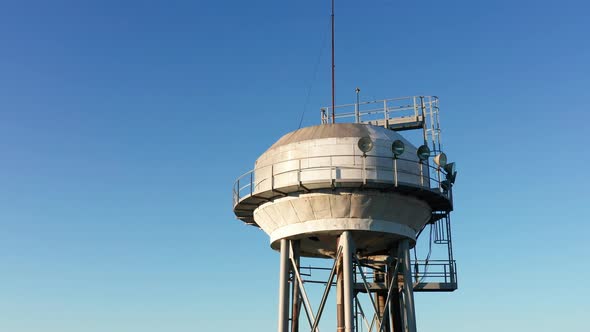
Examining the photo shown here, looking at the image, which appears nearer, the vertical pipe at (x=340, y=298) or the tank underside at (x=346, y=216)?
the vertical pipe at (x=340, y=298)

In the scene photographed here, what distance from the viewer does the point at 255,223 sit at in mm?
30359

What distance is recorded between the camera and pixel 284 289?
26469mm

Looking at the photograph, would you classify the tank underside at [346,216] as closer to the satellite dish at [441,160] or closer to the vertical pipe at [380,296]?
the satellite dish at [441,160]

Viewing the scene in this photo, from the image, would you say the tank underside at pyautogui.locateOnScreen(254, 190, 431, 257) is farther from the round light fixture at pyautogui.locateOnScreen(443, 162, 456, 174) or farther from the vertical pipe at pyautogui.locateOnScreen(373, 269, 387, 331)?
the vertical pipe at pyautogui.locateOnScreen(373, 269, 387, 331)

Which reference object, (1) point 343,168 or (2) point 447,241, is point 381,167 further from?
(2) point 447,241

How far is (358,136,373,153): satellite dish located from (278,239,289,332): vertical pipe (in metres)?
4.95

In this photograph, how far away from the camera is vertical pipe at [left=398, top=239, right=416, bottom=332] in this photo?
26.0 m

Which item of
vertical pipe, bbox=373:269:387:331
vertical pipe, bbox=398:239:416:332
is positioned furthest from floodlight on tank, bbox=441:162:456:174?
vertical pipe, bbox=373:269:387:331

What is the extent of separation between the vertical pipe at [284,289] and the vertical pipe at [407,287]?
15.0 ft

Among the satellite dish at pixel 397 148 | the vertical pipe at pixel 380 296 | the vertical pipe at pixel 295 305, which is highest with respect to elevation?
the satellite dish at pixel 397 148

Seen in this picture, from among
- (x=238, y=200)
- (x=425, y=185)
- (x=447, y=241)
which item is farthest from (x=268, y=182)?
(x=447, y=241)

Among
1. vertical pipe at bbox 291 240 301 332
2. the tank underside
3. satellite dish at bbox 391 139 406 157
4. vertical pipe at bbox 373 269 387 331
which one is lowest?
vertical pipe at bbox 291 240 301 332

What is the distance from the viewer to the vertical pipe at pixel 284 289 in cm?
2604

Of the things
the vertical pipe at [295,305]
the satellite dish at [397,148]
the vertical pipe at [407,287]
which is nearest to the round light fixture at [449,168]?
the satellite dish at [397,148]
